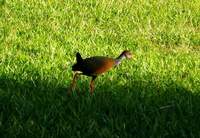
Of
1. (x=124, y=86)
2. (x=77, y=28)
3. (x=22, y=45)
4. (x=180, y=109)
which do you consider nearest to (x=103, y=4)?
(x=77, y=28)

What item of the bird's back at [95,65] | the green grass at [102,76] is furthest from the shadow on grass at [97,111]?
the bird's back at [95,65]

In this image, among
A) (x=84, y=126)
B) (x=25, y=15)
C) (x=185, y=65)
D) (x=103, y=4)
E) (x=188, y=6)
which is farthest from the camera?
(x=188, y=6)

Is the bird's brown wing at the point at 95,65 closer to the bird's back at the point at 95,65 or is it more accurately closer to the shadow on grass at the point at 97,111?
the bird's back at the point at 95,65

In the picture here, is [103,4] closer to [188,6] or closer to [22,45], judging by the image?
[188,6]

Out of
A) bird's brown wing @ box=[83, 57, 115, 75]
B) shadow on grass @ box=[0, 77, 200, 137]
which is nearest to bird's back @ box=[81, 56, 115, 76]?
bird's brown wing @ box=[83, 57, 115, 75]

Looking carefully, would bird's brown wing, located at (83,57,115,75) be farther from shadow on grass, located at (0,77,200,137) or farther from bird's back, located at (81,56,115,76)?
shadow on grass, located at (0,77,200,137)

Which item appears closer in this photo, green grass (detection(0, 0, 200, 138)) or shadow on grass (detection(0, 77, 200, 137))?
shadow on grass (detection(0, 77, 200, 137))

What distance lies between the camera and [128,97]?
561 cm

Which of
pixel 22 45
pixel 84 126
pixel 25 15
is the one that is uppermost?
pixel 25 15

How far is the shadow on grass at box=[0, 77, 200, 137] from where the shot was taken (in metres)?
4.86

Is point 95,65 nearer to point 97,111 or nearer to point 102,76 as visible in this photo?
point 97,111

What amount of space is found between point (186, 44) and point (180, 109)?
354 cm

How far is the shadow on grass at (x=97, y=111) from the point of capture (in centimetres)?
486

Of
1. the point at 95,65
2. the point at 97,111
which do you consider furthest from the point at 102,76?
the point at 95,65
